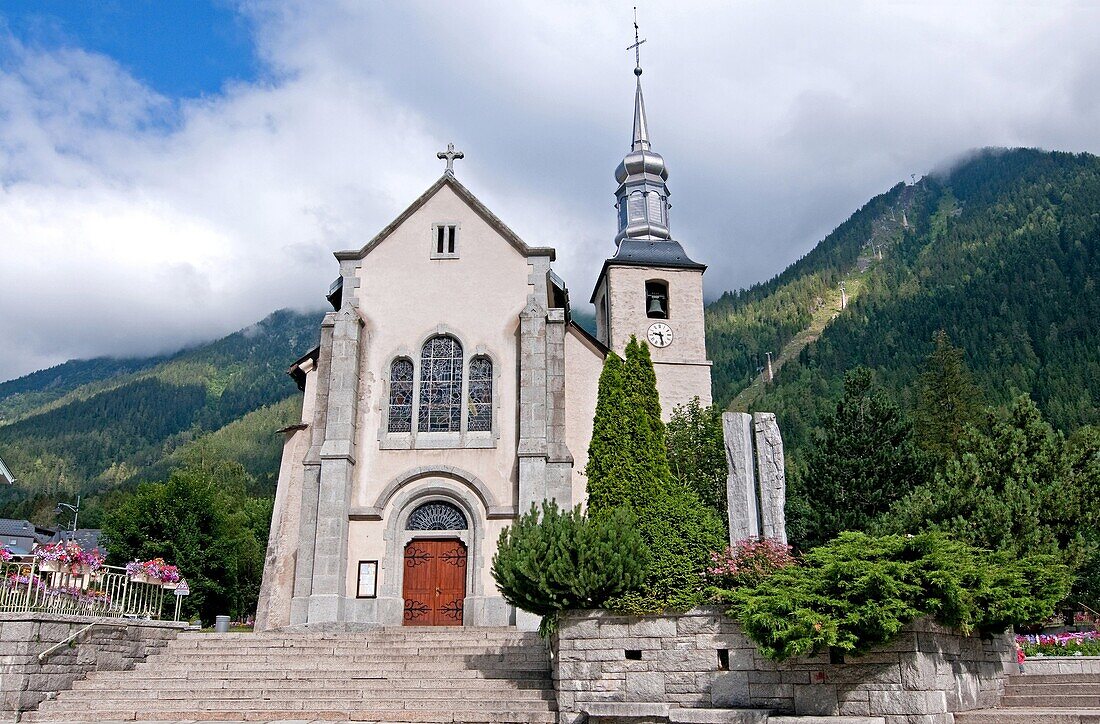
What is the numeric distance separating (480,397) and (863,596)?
14624 millimetres

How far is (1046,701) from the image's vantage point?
13.3 m

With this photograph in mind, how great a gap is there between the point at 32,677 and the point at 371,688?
570cm

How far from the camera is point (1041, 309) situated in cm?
9856

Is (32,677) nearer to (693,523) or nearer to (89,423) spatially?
(693,523)

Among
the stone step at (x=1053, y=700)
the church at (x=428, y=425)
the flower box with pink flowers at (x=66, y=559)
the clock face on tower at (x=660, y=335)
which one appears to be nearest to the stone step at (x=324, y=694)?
the flower box with pink flowers at (x=66, y=559)

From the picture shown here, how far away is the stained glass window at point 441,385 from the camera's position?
24.2 m

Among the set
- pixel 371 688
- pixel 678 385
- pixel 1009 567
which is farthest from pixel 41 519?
pixel 1009 567

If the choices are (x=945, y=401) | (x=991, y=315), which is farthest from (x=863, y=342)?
(x=945, y=401)

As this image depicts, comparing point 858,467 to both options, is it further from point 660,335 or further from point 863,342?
point 863,342

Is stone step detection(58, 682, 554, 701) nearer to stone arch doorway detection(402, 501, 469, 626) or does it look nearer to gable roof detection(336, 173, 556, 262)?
stone arch doorway detection(402, 501, 469, 626)

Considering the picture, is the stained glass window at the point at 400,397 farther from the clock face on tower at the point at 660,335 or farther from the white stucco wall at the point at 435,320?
the clock face on tower at the point at 660,335

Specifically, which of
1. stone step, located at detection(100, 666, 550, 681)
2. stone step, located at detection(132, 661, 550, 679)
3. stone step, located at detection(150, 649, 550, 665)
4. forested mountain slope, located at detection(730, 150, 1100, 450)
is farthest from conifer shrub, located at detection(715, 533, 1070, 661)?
Result: forested mountain slope, located at detection(730, 150, 1100, 450)

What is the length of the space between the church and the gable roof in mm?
35

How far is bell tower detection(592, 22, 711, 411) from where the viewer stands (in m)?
32.8
